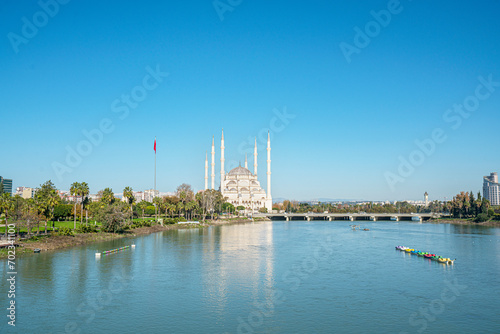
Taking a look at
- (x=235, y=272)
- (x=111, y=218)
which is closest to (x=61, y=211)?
(x=111, y=218)

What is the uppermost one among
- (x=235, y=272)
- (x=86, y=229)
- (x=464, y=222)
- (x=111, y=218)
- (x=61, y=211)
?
(x=61, y=211)

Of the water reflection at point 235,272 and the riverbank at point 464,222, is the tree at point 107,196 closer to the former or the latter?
the water reflection at point 235,272

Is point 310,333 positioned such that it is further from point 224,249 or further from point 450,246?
point 450,246

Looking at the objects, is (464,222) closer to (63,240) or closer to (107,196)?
(107,196)

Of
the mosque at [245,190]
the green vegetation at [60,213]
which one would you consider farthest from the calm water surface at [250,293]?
the mosque at [245,190]

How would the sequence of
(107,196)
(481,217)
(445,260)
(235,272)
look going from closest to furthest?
(235,272) < (445,260) < (107,196) < (481,217)

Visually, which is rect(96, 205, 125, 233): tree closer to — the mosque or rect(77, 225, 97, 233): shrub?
rect(77, 225, 97, 233): shrub

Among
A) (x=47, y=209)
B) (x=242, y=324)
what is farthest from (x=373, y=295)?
(x=47, y=209)

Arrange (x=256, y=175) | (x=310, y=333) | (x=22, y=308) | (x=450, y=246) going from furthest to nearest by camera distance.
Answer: (x=256, y=175) < (x=450, y=246) < (x=22, y=308) < (x=310, y=333)

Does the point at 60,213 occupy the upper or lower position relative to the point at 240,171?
lower
